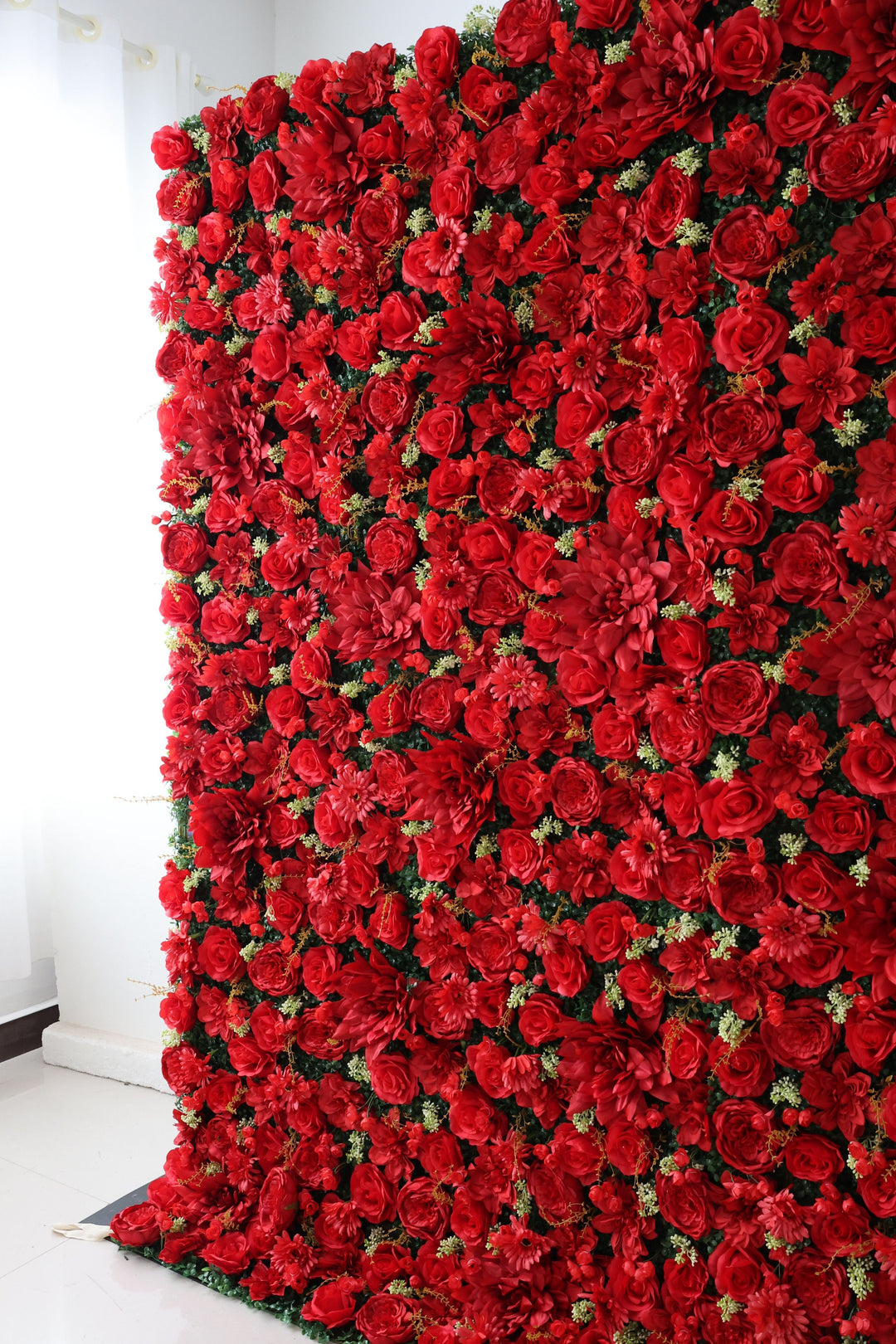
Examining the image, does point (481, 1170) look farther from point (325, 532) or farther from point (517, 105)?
point (517, 105)

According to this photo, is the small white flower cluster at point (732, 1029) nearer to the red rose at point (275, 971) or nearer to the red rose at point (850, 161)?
the red rose at point (275, 971)

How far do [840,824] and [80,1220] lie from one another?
1835 mm

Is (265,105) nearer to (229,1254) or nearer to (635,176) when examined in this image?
(635,176)

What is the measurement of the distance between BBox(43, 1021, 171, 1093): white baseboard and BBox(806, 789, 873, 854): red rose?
2034 mm

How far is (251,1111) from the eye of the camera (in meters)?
2.02

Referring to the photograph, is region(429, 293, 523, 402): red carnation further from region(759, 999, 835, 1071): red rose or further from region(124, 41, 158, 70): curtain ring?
region(124, 41, 158, 70): curtain ring

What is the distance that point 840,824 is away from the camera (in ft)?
4.46

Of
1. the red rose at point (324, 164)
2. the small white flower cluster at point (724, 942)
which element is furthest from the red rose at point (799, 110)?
the small white flower cluster at point (724, 942)

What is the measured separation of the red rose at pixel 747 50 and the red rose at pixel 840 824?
0.99m

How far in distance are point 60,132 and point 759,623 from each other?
2.22 metres

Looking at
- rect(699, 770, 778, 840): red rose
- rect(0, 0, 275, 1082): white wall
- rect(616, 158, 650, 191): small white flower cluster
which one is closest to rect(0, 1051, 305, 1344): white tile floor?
rect(0, 0, 275, 1082): white wall

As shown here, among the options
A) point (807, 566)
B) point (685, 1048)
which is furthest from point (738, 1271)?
point (807, 566)

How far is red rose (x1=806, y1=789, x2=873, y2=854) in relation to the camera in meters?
1.34

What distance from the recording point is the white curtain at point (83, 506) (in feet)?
8.23
